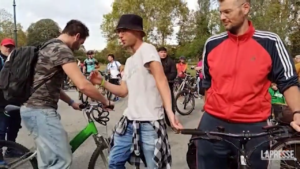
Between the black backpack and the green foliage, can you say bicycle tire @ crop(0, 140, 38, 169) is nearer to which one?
the black backpack

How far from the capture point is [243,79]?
7.91 feet

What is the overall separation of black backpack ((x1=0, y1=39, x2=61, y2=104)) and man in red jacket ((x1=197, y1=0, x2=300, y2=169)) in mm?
1480

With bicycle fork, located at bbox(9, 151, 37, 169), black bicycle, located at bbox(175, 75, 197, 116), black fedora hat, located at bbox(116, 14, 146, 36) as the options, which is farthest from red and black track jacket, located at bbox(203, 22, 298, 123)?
black bicycle, located at bbox(175, 75, 197, 116)

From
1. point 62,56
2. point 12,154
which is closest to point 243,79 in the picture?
point 62,56

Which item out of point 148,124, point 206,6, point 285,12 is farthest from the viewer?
point 206,6

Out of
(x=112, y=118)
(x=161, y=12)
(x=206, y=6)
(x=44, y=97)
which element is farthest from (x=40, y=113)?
(x=206, y=6)

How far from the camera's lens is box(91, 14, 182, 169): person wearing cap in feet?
10.3

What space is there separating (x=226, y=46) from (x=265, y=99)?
0.43 metres

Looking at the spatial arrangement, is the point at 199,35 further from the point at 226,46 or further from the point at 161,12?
the point at 226,46

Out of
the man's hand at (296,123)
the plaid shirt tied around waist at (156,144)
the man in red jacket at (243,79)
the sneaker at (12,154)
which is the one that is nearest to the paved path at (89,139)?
the sneaker at (12,154)

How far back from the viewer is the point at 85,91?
3.19 metres

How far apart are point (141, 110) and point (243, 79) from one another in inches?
40.3

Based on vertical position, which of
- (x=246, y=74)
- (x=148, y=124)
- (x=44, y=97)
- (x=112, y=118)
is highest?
(x=246, y=74)

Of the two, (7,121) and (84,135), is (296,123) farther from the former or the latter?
(7,121)
